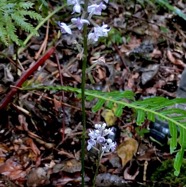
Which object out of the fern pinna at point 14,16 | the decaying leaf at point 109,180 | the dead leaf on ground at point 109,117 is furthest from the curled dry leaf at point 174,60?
the fern pinna at point 14,16

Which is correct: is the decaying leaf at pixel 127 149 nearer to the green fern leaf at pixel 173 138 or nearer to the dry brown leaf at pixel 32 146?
the dry brown leaf at pixel 32 146

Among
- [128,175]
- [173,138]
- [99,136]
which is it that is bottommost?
[128,175]

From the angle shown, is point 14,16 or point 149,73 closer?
point 14,16

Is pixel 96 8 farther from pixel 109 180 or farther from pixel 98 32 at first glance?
pixel 109 180

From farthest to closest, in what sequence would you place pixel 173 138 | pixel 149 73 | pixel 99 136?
pixel 149 73, pixel 173 138, pixel 99 136

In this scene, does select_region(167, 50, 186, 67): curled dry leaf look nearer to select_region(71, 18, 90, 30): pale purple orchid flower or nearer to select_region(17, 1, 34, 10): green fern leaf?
select_region(17, 1, 34, 10): green fern leaf

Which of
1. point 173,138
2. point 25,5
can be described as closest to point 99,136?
point 173,138

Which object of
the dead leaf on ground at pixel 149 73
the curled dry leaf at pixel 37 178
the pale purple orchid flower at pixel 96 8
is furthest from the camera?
the dead leaf on ground at pixel 149 73

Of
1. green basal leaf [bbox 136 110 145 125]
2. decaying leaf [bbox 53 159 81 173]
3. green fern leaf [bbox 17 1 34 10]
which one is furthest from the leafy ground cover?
green basal leaf [bbox 136 110 145 125]

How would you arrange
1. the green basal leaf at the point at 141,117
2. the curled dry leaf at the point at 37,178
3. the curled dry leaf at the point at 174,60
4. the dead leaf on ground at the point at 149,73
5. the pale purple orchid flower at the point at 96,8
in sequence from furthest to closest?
1. the curled dry leaf at the point at 174,60
2. the dead leaf on ground at the point at 149,73
3. the curled dry leaf at the point at 37,178
4. the green basal leaf at the point at 141,117
5. the pale purple orchid flower at the point at 96,8
